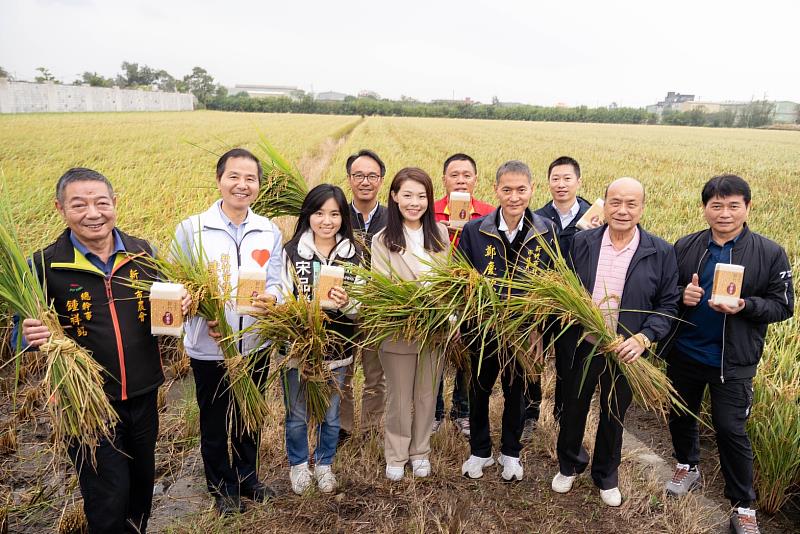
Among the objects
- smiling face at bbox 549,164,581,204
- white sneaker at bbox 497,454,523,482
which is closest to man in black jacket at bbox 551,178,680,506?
white sneaker at bbox 497,454,523,482

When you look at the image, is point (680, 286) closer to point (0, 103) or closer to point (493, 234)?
point (493, 234)

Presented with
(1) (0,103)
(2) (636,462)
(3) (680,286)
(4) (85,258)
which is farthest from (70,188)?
(1) (0,103)

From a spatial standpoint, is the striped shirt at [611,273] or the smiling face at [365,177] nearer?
the striped shirt at [611,273]

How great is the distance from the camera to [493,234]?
276cm

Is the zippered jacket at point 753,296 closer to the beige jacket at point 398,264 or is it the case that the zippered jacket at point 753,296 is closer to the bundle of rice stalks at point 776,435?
the bundle of rice stalks at point 776,435

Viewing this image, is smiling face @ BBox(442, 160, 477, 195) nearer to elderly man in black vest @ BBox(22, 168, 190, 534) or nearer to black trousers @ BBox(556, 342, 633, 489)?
black trousers @ BBox(556, 342, 633, 489)

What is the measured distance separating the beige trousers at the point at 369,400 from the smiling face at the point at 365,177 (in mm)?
1059

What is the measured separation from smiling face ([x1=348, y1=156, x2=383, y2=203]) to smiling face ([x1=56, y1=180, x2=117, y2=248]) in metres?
1.62

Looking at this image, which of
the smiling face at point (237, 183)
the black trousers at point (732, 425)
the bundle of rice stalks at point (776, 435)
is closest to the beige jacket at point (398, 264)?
the smiling face at point (237, 183)

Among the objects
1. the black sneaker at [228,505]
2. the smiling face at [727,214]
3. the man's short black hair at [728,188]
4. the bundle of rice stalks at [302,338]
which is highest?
the man's short black hair at [728,188]

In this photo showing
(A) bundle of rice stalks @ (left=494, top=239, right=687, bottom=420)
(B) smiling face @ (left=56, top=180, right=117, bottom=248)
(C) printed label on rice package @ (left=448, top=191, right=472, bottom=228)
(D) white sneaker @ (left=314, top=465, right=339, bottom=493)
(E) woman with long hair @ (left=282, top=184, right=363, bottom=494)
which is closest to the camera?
(B) smiling face @ (left=56, top=180, right=117, bottom=248)

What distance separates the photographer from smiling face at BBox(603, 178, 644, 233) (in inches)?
98.9

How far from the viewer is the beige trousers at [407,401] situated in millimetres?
2771

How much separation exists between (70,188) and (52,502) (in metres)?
1.73
